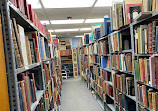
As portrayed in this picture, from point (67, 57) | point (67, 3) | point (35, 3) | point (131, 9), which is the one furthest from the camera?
point (67, 57)

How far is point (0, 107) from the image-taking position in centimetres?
65

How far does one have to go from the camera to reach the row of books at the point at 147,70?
1274 millimetres

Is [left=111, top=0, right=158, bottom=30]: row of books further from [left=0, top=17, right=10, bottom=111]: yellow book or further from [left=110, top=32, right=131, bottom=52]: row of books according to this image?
[left=0, top=17, right=10, bottom=111]: yellow book

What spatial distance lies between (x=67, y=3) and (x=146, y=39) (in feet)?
9.09

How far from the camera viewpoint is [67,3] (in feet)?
11.8

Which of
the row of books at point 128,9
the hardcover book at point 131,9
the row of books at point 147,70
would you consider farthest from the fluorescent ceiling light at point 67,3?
the row of books at point 147,70

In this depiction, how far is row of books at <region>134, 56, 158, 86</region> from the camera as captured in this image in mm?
1274

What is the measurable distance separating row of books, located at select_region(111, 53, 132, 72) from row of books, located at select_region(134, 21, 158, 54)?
25 centimetres

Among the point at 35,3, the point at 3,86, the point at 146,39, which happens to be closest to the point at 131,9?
the point at 146,39

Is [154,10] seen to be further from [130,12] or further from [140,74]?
[140,74]

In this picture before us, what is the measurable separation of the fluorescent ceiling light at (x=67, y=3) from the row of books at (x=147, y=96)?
279 centimetres

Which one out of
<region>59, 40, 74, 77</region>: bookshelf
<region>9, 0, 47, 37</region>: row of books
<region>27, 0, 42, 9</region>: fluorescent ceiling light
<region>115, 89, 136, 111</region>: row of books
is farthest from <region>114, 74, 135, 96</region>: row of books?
<region>59, 40, 74, 77</region>: bookshelf

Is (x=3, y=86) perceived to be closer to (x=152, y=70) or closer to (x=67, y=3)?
(x=152, y=70)

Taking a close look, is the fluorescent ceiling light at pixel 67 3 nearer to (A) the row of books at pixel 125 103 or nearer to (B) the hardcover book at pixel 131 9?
(B) the hardcover book at pixel 131 9
